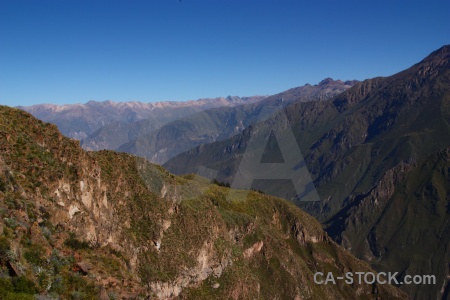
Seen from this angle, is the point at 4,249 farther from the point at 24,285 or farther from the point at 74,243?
the point at 74,243

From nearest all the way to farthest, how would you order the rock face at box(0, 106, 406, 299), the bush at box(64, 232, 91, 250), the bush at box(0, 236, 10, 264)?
the bush at box(0, 236, 10, 264) → the rock face at box(0, 106, 406, 299) → the bush at box(64, 232, 91, 250)

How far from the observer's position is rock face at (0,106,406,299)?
3338cm

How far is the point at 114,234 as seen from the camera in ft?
217

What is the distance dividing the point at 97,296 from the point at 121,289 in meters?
3.87

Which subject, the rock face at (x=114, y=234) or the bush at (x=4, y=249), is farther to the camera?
the rock face at (x=114, y=234)

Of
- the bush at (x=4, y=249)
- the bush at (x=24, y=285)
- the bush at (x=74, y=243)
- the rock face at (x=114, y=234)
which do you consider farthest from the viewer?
the bush at (x=74, y=243)

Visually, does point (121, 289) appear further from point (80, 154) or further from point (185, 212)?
point (185, 212)

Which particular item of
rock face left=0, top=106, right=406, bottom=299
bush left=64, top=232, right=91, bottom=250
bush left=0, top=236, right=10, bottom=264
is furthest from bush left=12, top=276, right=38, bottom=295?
bush left=64, top=232, right=91, bottom=250

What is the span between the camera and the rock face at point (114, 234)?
33.4 m

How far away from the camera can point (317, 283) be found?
161125 mm

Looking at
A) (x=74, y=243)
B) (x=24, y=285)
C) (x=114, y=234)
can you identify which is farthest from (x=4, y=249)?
(x=114, y=234)

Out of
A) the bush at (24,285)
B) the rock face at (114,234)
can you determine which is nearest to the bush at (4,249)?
the rock face at (114,234)

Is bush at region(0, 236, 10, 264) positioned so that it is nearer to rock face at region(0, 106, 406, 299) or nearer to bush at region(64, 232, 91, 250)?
rock face at region(0, 106, 406, 299)

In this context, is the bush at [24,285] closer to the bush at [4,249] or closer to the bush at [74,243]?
the bush at [4,249]
